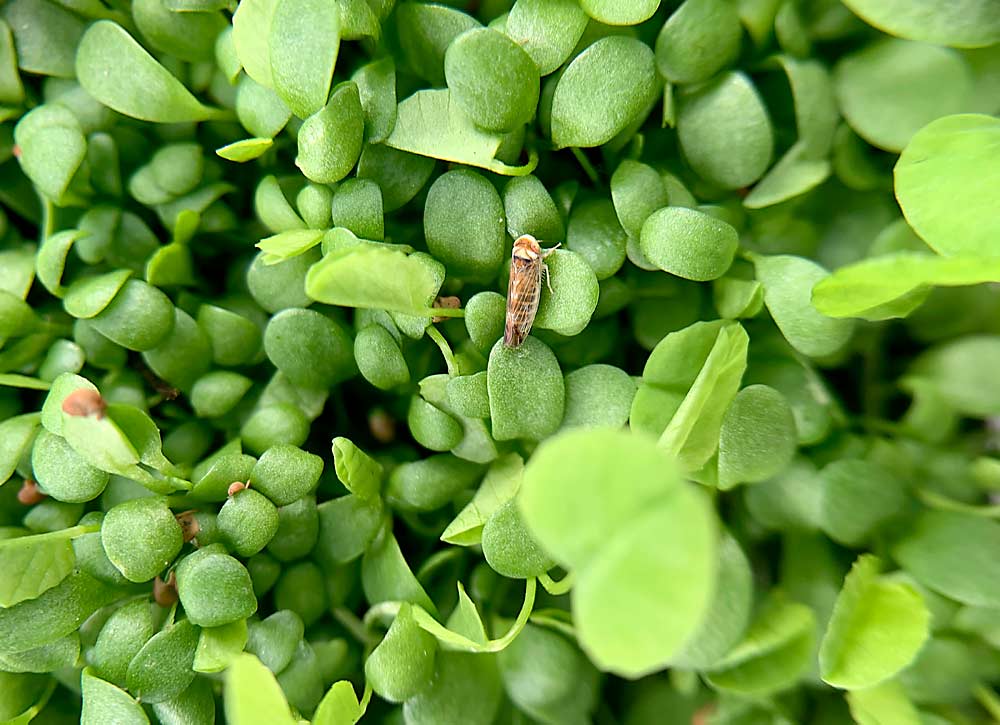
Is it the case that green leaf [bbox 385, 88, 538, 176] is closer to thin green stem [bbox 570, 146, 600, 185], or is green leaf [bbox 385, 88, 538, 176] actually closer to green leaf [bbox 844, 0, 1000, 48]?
thin green stem [bbox 570, 146, 600, 185]

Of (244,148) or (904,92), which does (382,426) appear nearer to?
(244,148)

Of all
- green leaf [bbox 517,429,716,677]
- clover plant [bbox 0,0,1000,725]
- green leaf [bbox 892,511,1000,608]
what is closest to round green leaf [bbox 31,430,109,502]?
clover plant [bbox 0,0,1000,725]

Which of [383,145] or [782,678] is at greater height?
[383,145]

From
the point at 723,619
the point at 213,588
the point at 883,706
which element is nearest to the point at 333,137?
the point at 213,588

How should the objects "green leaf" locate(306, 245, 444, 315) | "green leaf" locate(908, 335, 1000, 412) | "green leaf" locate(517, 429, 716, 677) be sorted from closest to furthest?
"green leaf" locate(517, 429, 716, 677)
"green leaf" locate(306, 245, 444, 315)
"green leaf" locate(908, 335, 1000, 412)

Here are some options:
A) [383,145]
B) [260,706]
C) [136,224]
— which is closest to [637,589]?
[260,706]

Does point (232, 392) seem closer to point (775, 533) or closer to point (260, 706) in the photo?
point (260, 706)
